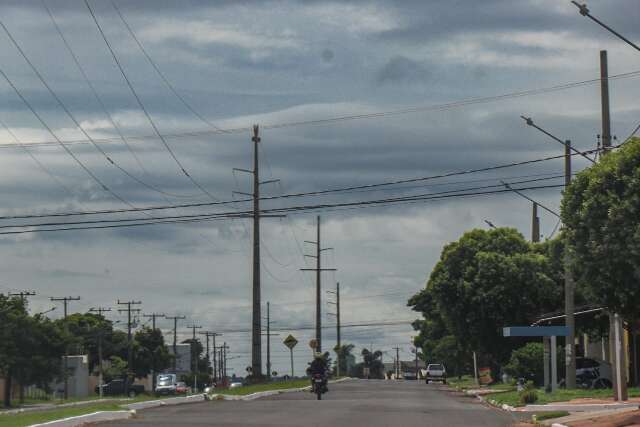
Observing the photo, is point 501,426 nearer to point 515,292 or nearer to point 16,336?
point 515,292

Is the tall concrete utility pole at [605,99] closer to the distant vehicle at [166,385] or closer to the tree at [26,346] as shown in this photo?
the tree at [26,346]

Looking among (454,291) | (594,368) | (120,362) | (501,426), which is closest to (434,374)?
(454,291)

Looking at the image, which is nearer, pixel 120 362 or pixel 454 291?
pixel 454 291

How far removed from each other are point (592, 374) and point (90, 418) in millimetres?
29028

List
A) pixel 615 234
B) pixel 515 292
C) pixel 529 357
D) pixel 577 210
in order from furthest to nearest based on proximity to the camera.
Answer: pixel 515 292, pixel 529 357, pixel 577 210, pixel 615 234

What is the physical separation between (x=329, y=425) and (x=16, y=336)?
64.0 m

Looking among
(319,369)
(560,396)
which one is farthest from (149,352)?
(560,396)

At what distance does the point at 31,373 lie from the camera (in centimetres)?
8562

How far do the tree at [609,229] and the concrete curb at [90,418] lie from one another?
1188cm

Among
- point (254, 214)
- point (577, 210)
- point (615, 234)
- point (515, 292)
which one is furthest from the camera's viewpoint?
point (515, 292)

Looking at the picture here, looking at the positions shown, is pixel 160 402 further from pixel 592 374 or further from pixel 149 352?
pixel 149 352

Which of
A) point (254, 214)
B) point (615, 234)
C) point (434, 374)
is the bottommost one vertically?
point (434, 374)

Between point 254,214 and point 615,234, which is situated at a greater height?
point 254,214

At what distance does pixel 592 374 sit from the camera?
5106 cm
